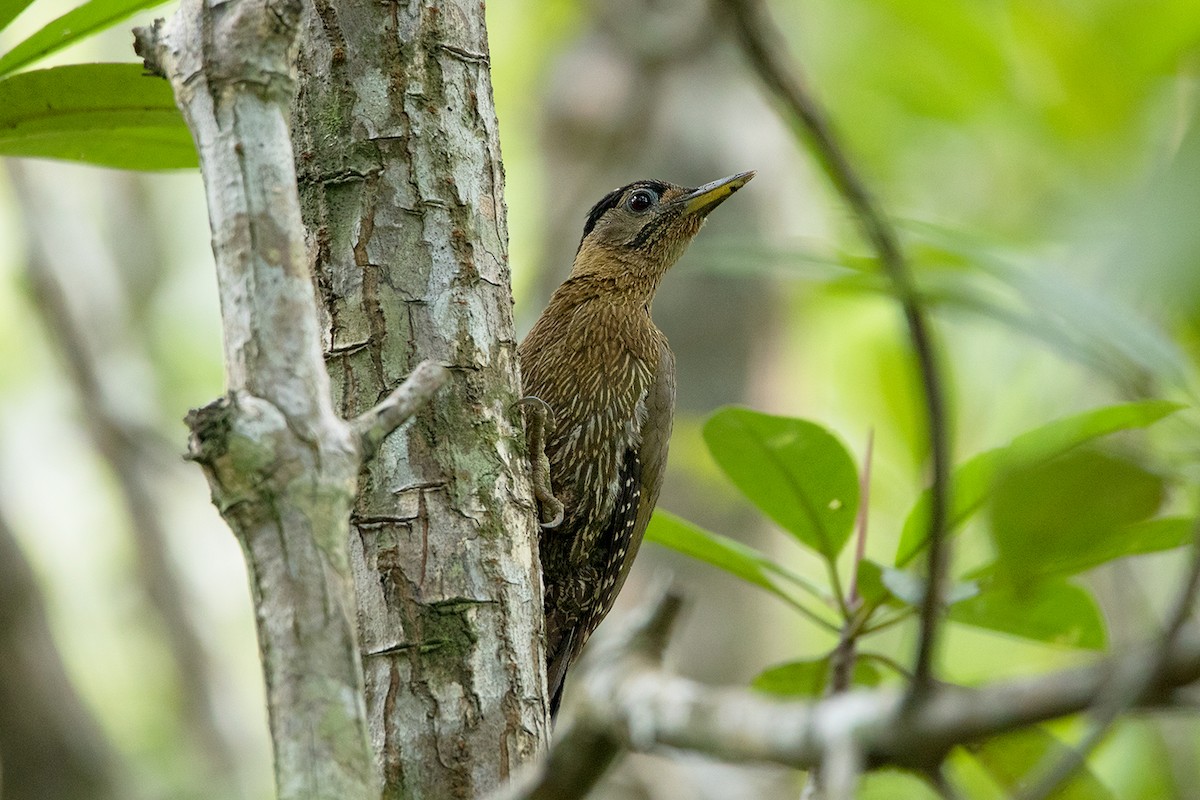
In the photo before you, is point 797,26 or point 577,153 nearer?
point 577,153

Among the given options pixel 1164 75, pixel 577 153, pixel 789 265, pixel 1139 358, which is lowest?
pixel 1139 358

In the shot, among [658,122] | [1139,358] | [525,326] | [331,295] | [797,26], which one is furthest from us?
[797,26]

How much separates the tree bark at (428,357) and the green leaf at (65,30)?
320 mm

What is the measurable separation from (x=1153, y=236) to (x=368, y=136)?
165 cm

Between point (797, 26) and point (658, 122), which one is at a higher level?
point (797, 26)

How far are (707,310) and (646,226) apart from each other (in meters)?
2.04

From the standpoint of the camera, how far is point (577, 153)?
6098mm

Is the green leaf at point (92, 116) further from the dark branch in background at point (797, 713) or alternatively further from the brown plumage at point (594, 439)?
the dark branch in background at point (797, 713)

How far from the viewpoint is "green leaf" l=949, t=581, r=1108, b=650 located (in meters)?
2.20

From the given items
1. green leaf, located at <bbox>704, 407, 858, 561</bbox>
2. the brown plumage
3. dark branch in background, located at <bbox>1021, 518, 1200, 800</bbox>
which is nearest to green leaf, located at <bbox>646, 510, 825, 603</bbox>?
green leaf, located at <bbox>704, 407, 858, 561</bbox>

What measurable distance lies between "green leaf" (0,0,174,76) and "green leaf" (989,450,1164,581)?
174cm

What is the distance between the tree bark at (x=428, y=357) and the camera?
6.52 ft

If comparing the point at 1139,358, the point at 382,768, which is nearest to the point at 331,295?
the point at 382,768

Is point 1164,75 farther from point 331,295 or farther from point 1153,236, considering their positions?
point 1153,236
